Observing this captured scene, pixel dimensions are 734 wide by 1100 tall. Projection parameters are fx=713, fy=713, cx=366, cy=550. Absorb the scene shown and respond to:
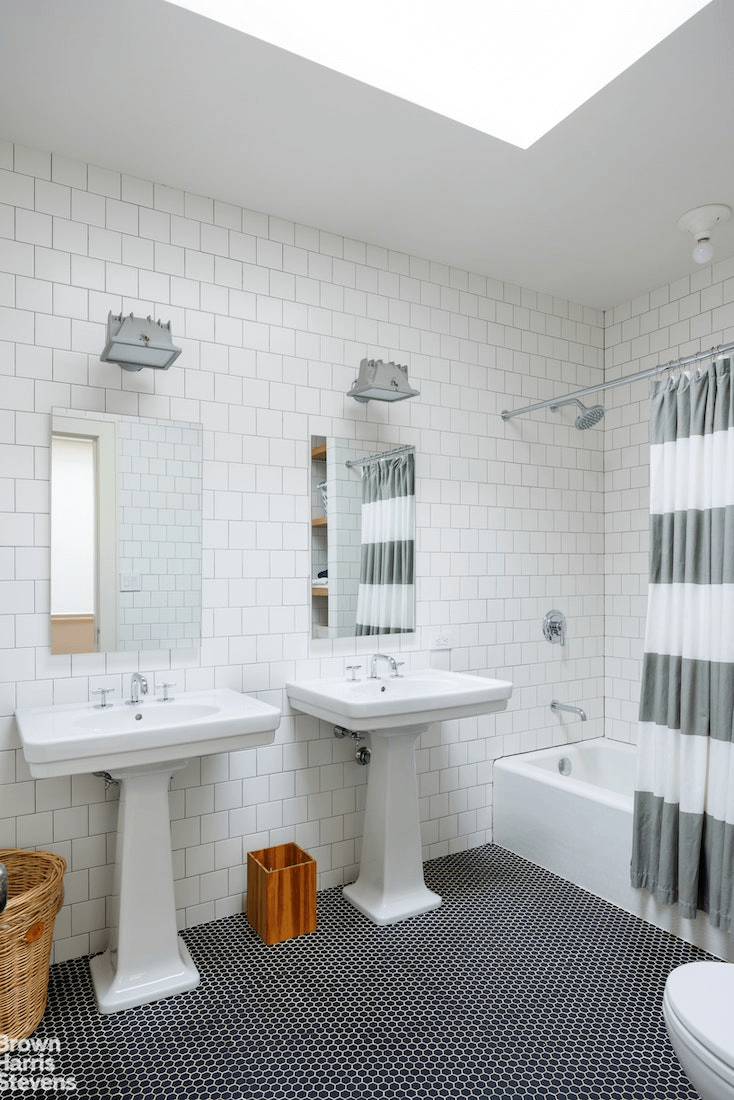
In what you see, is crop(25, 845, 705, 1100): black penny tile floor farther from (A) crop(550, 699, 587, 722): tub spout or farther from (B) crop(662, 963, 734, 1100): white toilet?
(A) crop(550, 699, 587, 722): tub spout

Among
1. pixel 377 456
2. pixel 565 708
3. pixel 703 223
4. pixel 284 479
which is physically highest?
pixel 703 223

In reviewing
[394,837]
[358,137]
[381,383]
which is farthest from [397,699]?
[358,137]

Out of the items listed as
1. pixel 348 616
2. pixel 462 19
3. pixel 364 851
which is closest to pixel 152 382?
pixel 348 616

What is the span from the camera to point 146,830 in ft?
7.65

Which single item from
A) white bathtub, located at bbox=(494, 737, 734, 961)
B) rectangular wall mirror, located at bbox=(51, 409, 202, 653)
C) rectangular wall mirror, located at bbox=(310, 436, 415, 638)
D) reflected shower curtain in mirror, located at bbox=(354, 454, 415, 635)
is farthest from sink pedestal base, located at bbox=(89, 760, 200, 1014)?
white bathtub, located at bbox=(494, 737, 734, 961)

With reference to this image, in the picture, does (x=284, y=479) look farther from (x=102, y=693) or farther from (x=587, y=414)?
(x=587, y=414)

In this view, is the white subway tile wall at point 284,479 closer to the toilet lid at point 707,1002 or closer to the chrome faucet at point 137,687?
the chrome faucet at point 137,687

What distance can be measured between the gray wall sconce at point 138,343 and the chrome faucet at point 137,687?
3.63 ft

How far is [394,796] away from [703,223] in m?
2.67

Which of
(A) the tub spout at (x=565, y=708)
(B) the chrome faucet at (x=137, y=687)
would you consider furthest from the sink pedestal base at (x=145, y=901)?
(A) the tub spout at (x=565, y=708)

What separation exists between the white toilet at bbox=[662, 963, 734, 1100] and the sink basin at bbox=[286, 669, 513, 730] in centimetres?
118

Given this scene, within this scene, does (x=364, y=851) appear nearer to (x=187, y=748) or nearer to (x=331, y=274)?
(x=187, y=748)

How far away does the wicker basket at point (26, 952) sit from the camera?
6.46 ft

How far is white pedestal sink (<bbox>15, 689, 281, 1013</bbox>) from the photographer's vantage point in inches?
85.9
